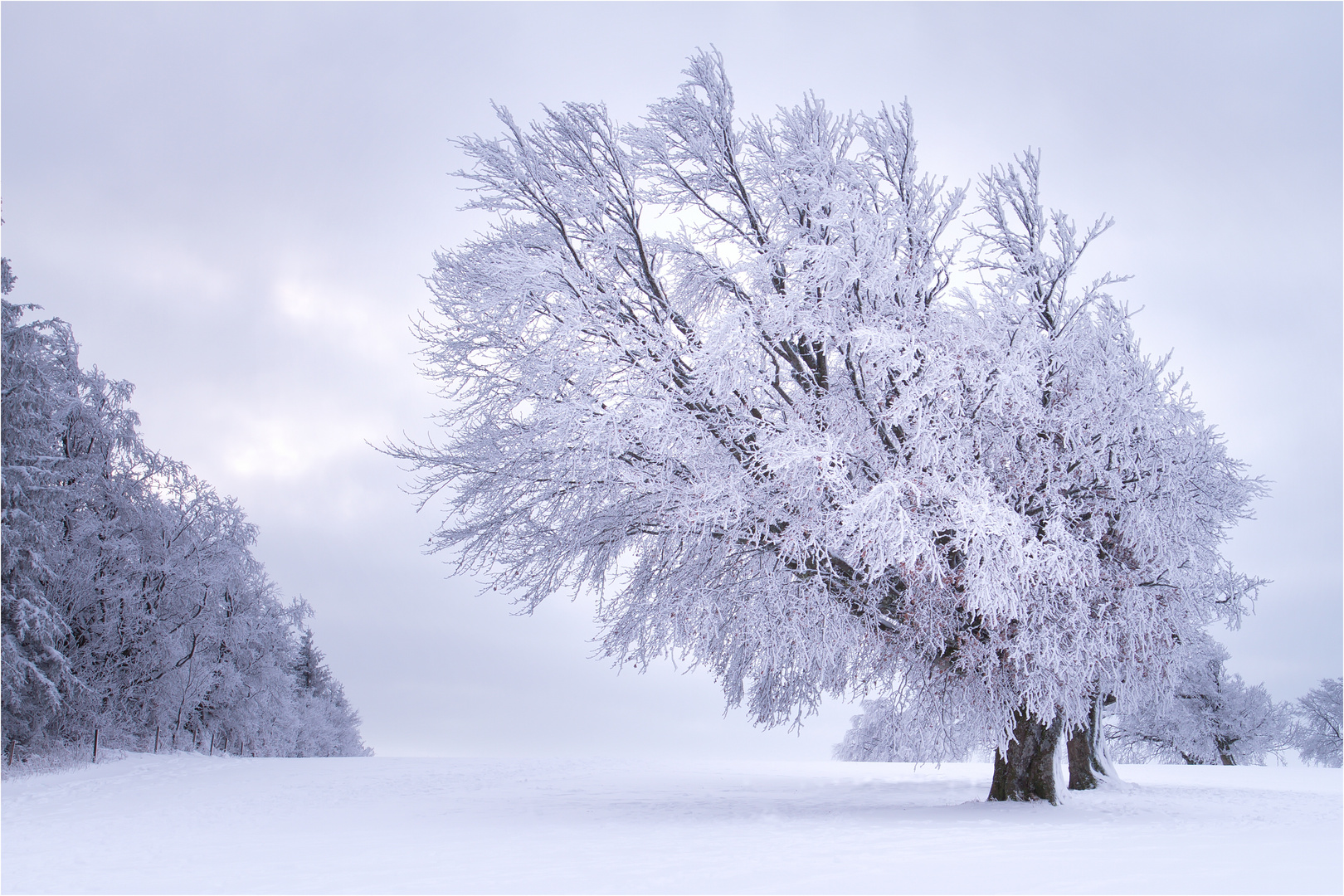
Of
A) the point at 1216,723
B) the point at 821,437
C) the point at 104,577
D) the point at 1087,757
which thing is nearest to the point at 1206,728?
the point at 1216,723

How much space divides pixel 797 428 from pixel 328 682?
4039cm

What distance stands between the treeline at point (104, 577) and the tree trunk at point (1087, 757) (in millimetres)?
17087

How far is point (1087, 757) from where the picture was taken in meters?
14.5

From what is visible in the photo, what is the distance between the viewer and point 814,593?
10.1 m

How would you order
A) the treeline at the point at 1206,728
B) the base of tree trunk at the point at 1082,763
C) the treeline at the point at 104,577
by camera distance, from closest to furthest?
the base of tree trunk at the point at 1082,763, the treeline at the point at 104,577, the treeline at the point at 1206,728

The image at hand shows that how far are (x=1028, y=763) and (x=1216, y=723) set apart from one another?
21.7 meters

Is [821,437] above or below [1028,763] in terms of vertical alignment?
above

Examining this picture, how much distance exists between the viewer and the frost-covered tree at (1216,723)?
27.6 m

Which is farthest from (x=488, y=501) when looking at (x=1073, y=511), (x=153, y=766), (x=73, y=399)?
(x=73, y=399)

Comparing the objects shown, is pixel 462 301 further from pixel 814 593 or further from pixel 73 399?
pixel 73 399

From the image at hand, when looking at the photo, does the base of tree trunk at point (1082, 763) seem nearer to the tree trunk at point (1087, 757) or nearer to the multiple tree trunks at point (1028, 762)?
the tree trunk at point (1087, 757)

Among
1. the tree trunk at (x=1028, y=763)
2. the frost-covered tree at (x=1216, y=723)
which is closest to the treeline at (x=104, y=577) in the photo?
the tree trunk at (x=1028, y=763)

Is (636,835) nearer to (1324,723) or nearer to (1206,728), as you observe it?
(1206,728)

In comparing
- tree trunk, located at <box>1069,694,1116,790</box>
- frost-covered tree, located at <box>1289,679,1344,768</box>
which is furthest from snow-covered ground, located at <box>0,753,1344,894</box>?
frost-covered tree, located at <box>1289,679,1344,768</box>
